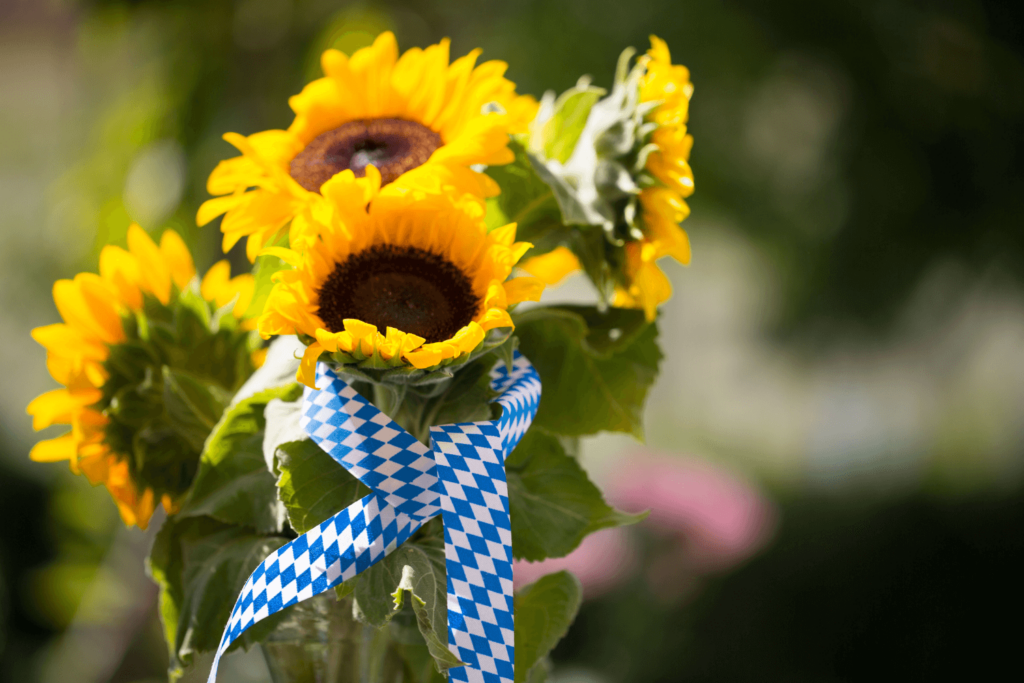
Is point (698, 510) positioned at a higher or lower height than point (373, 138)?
lower

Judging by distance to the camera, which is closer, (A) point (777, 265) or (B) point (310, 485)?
(B) point (310, 485)

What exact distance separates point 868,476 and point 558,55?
81 cm

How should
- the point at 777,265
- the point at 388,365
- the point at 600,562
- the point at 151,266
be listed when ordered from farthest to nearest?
the point at 777,265, the point at 600,562, the point at 151,266, the point at 388,365

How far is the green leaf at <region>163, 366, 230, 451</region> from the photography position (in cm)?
28

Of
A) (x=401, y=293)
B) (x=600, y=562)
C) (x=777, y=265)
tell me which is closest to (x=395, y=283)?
(x=401, y=293)

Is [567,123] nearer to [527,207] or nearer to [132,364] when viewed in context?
[527,207]

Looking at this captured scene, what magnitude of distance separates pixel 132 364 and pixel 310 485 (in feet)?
0.36

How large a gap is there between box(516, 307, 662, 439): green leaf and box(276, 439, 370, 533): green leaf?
0.09 m

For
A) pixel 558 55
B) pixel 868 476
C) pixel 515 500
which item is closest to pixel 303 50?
pixel 558 55

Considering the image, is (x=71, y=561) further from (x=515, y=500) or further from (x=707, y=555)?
(x=515, y=500)

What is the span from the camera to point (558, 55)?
120 cm

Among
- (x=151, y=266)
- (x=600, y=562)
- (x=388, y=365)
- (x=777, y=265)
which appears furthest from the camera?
(x=777, y=265)

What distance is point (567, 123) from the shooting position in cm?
30

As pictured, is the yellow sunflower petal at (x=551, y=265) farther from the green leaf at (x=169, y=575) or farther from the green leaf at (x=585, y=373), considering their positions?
the green leaf at (x=169, y=575)
